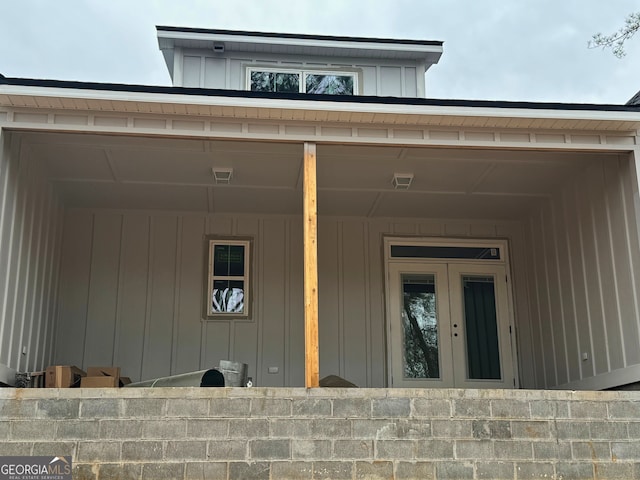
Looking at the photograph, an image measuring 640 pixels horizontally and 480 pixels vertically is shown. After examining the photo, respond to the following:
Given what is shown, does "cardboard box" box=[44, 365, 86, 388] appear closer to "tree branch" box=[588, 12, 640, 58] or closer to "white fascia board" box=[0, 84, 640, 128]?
"white fascia board" box=[0, 84, 640, 128]

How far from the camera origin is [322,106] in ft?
19.2

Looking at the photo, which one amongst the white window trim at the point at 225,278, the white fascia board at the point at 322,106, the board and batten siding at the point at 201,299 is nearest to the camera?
the white fascia board at the point at 322,106

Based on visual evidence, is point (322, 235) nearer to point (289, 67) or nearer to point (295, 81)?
point (295, 81)

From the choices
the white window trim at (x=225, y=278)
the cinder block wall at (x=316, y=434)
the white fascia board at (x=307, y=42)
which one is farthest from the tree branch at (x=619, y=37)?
the cinder block wall at (x=316, y=434)

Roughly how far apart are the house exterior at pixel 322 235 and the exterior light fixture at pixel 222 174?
0.10 ft

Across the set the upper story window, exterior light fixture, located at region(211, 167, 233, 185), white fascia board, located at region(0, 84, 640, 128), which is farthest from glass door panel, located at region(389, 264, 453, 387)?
the upper story window

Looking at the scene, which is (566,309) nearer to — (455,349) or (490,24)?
(455,349)

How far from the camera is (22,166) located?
6508 millimetres

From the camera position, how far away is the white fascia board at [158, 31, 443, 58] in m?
10.1

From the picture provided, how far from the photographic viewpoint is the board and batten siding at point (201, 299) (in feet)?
26.6

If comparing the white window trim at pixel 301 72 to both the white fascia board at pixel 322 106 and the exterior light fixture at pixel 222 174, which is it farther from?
the white fascia board at pixel 322 106

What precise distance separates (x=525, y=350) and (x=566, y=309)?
1.04 meters

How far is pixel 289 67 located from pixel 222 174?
11.9ft

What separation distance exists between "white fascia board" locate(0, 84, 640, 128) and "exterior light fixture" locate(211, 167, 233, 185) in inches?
56.6
